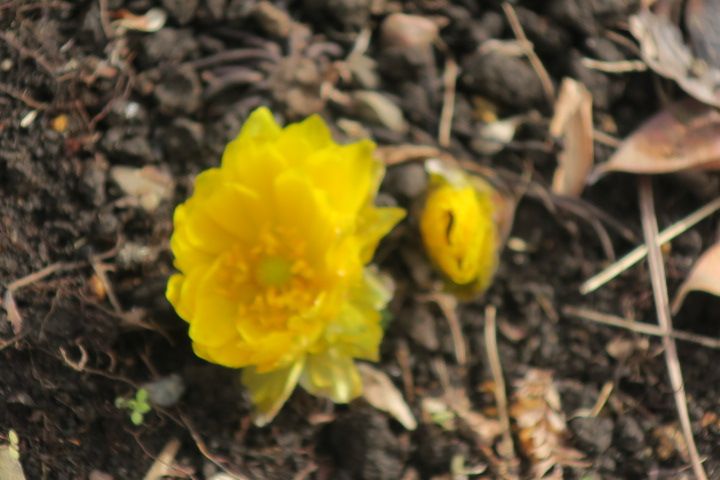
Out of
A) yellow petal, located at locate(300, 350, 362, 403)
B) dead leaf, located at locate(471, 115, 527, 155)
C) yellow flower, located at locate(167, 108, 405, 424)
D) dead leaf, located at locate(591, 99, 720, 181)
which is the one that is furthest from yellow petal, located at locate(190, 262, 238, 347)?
dead leaf, located at locate(591, 99, 720, 181)

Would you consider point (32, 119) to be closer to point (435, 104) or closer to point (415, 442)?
point (435, 104)

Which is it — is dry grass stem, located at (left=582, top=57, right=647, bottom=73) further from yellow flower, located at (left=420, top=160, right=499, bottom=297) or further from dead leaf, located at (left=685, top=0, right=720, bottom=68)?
yellow flower, located at (left=420, top=160, right=499, bottom=297)

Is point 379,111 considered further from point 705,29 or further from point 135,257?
point 705,29

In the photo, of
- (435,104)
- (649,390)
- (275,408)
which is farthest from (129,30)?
(649,390)

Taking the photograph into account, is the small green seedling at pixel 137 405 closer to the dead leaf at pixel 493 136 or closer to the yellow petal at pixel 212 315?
the yellow petal at pixel 212 315

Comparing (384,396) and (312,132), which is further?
(384,396)

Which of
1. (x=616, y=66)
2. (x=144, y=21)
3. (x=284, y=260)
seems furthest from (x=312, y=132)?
(x=616, y=66)

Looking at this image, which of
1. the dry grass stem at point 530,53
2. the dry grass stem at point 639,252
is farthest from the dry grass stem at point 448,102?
the dry grass stem at point 639,252
